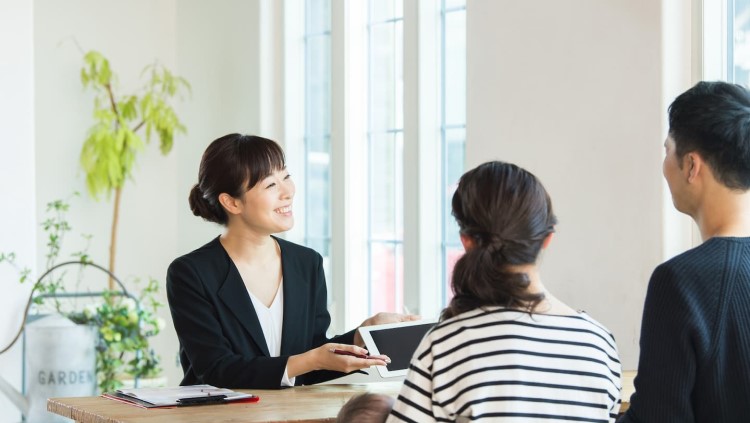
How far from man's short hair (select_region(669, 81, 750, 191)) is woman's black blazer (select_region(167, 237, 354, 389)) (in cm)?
122

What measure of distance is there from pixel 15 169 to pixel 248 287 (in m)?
1.79

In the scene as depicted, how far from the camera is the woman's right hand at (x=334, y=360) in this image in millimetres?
2438

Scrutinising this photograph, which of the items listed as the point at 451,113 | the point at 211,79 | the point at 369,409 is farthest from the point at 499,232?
the point at 211,79

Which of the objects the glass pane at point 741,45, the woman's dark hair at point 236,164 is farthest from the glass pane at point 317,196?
the glass pane at point 741,45

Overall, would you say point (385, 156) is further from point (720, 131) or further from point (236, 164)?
point (720, 131)

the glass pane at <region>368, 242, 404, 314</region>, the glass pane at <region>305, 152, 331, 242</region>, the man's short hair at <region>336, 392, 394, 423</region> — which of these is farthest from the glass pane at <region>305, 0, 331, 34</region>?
the man's short hair at <region>336, 392, 394, 423</region>

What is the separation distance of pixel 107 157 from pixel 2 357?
1277 mm

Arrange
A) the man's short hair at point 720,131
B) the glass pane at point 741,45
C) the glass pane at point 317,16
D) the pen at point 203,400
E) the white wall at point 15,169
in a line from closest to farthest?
the man's short hair at point 720,131 < the pen at point 203,400 < the glass pane at point 741,45 < the white wall at point 15,169 < the glass pane at point 317,16

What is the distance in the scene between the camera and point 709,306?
1612mm

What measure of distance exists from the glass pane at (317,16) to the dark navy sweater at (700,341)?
3403 mm

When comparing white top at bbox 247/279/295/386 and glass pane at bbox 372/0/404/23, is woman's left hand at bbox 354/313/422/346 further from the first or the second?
glass pane at bbox 372/0/404/23

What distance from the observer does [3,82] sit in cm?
413

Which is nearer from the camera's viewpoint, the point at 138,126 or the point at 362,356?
the point at 362,356

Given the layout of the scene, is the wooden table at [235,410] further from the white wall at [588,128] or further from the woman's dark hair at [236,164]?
the white wall at [588,128]
